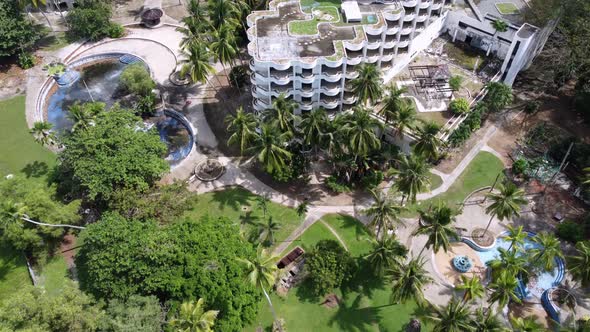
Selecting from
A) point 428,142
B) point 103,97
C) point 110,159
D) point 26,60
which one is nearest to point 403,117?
point 428,142

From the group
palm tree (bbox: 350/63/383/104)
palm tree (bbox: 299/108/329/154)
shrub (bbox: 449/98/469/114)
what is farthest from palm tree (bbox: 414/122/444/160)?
palm tree (bbox: 299/108/329/154)

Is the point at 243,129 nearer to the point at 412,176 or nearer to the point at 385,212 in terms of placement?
the point at 385,212

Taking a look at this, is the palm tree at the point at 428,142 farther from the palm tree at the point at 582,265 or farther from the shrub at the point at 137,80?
the shrub at the point at 137,80

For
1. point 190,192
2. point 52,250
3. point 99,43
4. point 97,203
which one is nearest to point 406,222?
point 190,192

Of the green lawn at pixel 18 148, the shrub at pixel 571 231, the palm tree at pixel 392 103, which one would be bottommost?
the shrub at pixel 571 231

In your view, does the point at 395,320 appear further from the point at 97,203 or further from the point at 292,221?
the point at 97,203

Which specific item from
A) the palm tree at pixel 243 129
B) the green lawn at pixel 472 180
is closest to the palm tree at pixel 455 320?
the green lawn at pixel 472 180
